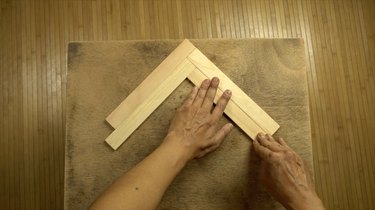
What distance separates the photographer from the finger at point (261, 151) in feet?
2.76

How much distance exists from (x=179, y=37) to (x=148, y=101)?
0.53m

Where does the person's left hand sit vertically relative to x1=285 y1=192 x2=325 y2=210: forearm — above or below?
above

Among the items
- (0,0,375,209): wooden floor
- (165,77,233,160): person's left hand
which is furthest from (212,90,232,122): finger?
(0,0,375,209): wooden floor

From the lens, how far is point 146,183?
736mm

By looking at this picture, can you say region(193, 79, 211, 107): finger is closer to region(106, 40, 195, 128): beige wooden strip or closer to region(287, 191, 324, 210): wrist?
region(106, 40, 195, 128): beige wooden strip

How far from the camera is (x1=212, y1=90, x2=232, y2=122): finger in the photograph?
2.87 feet

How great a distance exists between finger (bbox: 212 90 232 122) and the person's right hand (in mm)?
131

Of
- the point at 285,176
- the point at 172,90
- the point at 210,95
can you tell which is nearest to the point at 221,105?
the point at 210,95

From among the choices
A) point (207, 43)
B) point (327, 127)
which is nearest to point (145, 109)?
point (207, 43)

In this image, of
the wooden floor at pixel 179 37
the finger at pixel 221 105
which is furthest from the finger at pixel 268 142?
the wooden floor at pixel 179 37

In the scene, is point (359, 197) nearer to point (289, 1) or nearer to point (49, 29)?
point (289, 1)

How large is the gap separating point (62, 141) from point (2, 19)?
1.90ft

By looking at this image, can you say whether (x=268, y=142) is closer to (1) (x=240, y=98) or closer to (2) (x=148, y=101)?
(1) (x=240, y=98)

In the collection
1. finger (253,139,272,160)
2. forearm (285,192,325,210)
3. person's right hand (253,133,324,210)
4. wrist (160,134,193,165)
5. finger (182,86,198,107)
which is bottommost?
forearm (285,192,325,210)
